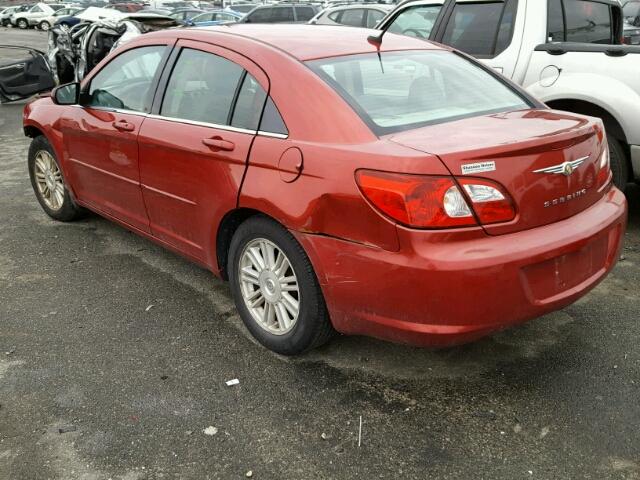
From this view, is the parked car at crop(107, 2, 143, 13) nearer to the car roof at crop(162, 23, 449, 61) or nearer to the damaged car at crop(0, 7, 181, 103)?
the damaged car at crop(0, 7, 181, 103)

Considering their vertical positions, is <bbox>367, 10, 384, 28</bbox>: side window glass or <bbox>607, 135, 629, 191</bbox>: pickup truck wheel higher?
<bbox>367, 10, 384, 28</bbox>: side window glass

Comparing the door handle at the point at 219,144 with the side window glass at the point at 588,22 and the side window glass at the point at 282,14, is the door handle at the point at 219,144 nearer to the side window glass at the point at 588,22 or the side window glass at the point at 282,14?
the side window glass at the point at 588,22

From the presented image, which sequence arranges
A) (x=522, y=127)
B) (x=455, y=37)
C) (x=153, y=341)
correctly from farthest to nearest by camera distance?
(x=455, y=37) → (x=153, y=341) → (x=522, y=127)

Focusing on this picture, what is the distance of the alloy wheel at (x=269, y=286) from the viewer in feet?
9.97

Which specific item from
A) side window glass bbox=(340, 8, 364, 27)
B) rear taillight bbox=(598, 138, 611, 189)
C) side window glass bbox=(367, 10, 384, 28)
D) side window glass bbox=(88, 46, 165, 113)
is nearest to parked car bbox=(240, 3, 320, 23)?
side window glass bbox=(340, 8, 364, 27)

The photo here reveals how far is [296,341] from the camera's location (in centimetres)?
304

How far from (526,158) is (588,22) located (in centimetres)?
390

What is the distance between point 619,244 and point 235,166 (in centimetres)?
191

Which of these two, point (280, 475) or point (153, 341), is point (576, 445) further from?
point (153, 341)

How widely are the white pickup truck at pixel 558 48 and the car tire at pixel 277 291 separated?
9.59 feet

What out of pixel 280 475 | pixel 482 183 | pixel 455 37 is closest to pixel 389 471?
pixel 280 475

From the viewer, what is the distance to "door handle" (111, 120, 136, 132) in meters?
3.82

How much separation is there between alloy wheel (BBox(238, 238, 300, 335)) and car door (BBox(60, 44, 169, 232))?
105 centimetres

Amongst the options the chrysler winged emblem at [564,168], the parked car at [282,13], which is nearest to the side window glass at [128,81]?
the chrysler winged emblem at [564,168]
